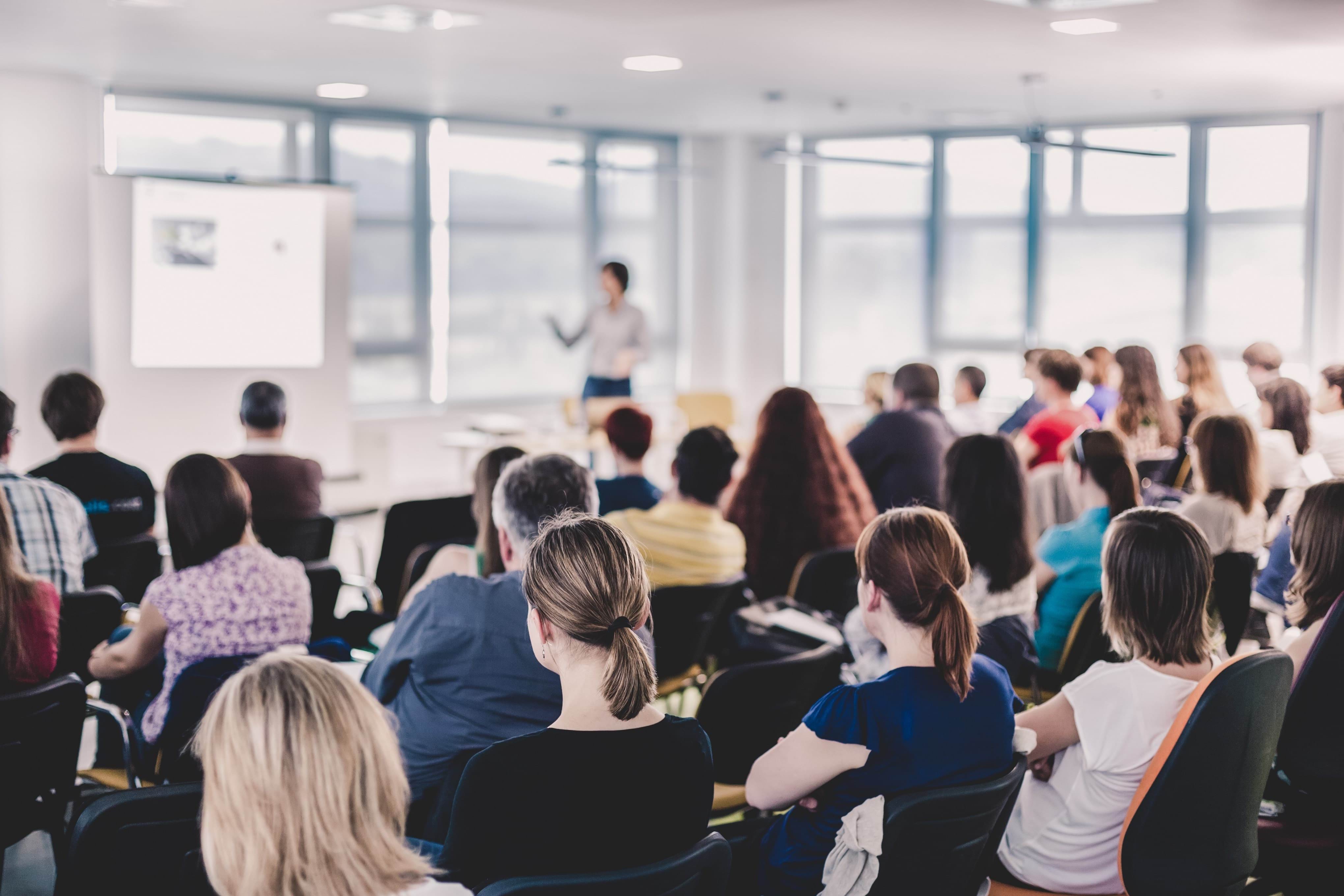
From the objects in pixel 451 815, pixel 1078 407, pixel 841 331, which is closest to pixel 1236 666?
pixel 451 815

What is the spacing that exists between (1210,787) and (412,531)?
3222mm

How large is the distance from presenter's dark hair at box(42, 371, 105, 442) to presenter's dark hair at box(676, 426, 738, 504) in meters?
2.09

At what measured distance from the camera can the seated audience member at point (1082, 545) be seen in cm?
375

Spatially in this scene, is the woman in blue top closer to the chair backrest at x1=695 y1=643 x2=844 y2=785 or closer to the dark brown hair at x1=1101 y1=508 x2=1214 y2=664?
the dark brown hair at x1=1101 y1=508 x2=1214 y2=664

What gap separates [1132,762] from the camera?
2.44m

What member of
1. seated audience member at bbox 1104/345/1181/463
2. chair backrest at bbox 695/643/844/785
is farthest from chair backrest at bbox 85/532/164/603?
seated audience member at bbox 1104/345/1181/463

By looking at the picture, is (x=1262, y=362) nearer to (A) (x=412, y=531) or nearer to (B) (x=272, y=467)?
(A) (x=412, y=531)

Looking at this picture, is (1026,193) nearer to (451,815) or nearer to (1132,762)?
(1132,762)

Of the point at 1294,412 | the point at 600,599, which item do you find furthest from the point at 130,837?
the point at 1294,412

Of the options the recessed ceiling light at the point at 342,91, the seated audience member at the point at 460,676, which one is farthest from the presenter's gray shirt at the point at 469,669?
the recessed ceiling light at the point at 342,91

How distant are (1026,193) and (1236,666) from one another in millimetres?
9219

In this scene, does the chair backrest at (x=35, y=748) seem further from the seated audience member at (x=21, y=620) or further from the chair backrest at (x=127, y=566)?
the chair backrest at (x=127, y=566)

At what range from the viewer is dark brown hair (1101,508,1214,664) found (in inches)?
96.0

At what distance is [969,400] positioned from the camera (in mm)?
7270
